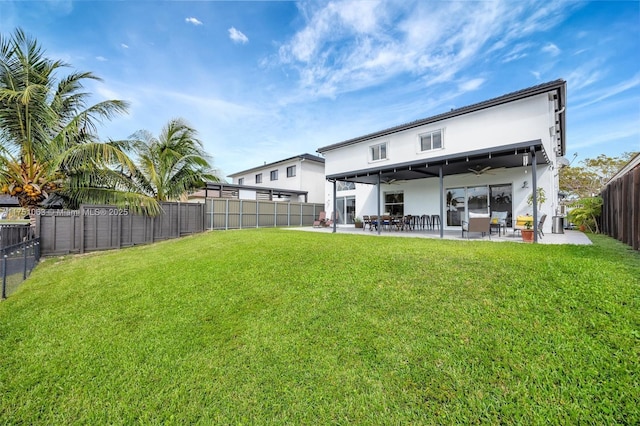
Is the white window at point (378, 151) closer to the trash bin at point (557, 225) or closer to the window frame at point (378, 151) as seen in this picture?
the window frame at point (378, 151)

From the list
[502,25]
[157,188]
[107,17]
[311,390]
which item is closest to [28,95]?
[107,17]

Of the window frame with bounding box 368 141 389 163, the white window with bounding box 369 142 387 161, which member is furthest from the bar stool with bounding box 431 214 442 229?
the white window with bounding box 369 142 387 161

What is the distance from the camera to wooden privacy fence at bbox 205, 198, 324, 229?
16859 mm

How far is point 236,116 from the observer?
16922 millimetres

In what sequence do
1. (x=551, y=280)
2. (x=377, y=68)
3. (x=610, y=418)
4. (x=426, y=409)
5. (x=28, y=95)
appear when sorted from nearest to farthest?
(x=610, y=418) → (x=426, y=409) → (x=551, y=280) → (x=28, y=95) → (x=377, y=68)

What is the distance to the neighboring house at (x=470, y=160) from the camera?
1012 cm

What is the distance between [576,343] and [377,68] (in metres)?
13.7

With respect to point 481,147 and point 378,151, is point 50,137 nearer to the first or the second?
point 378,151

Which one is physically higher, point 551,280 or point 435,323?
point 551,280

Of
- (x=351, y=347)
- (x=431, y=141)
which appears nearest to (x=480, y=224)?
(x=431, y=141)

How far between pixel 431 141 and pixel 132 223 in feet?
50.2

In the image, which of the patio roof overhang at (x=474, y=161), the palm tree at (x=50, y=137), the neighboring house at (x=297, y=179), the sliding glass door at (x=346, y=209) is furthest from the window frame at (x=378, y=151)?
the palm tree at (x=50, y=137)

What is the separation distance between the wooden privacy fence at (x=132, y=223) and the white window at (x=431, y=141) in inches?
428

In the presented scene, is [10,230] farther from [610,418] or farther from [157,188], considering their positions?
[610,418]
